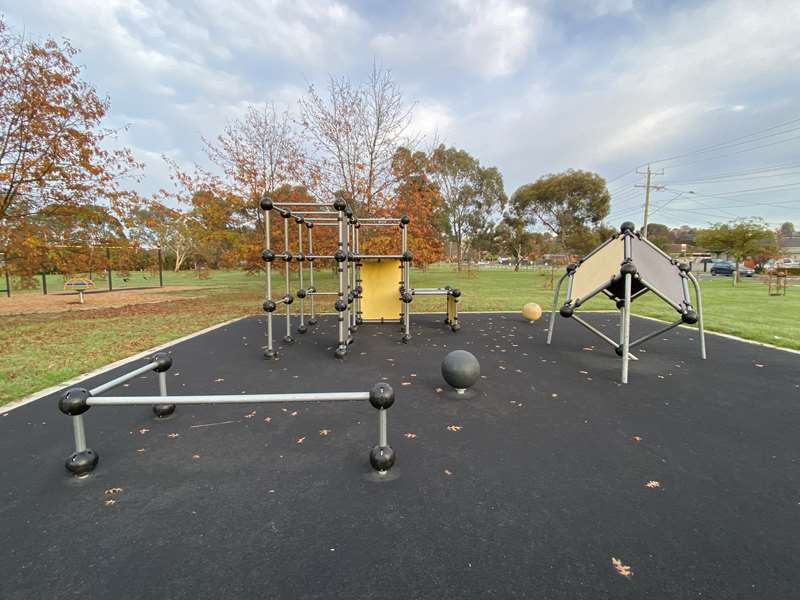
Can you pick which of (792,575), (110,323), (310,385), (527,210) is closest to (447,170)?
(527,210)

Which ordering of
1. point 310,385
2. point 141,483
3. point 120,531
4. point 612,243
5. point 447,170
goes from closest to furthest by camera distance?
point 120,531 < point 141,483 < point 310,385 < point 612,243 < point 447,170

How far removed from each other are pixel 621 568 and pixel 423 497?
1170mm

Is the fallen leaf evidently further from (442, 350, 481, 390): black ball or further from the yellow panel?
the yellow panel

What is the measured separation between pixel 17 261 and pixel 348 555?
11.9m

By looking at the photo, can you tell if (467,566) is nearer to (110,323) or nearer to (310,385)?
(310,385)

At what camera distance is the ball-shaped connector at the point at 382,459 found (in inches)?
Result: 110

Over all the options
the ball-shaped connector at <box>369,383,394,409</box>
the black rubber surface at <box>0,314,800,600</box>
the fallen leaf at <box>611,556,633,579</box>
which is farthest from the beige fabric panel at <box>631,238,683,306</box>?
the ball-shaped connector at <box>369,383,394,409</box>

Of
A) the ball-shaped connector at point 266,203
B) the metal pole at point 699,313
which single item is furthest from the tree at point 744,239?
the ball-shaped connector at point 266,203

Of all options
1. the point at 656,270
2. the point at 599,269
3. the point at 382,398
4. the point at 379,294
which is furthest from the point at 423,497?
the point at 379,294

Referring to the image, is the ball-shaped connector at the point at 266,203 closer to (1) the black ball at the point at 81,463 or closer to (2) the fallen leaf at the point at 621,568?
(1) the black ball at the point at 81,463

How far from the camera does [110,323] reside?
9.56 meters

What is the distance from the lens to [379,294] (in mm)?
9477

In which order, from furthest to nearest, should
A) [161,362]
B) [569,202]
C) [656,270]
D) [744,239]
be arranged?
[569,202], [744,239], [656,270], [161,362]

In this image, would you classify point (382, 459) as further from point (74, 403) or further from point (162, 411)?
point (162, 411)
